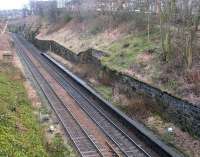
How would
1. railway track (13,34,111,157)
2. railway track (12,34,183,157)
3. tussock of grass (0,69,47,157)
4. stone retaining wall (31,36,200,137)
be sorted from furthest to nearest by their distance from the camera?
stone retaining wall (31,36,200,137) < railway track (13,34,111,157) < railway track (12,34,183,157) < tussock of grass (0,69,47,157)

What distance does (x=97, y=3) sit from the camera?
6794 centimetres

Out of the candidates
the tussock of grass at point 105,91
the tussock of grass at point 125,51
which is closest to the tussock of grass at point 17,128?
the tussock of grass at point 105,91

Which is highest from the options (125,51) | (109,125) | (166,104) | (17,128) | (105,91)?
(125,51)

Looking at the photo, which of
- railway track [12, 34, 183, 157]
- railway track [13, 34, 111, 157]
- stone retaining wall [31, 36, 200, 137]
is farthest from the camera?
stone retaining wall [31, 36, 200, 137]

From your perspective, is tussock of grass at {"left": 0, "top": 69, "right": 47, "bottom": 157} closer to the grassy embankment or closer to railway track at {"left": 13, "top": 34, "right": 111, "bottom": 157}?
the grassy embankment

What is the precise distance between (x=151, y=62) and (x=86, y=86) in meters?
6.46

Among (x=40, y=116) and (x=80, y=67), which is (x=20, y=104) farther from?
(x=80, y=67)

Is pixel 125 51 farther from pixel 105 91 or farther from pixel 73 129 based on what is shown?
pixel 73 129

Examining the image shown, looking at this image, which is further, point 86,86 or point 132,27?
point 132,27

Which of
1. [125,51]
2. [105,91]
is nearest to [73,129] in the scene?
[105,91]

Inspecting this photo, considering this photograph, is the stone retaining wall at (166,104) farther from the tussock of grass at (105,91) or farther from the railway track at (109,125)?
the railway track at (109,125)

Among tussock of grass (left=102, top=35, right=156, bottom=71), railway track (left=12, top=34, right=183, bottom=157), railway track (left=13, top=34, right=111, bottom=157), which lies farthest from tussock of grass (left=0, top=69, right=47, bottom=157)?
tussock of grass (left=102, top=35, right=156, bottom=71)

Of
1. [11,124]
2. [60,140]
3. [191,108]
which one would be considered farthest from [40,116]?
[191,108]

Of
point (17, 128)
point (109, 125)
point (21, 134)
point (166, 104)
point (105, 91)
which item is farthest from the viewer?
point (105, 91)
